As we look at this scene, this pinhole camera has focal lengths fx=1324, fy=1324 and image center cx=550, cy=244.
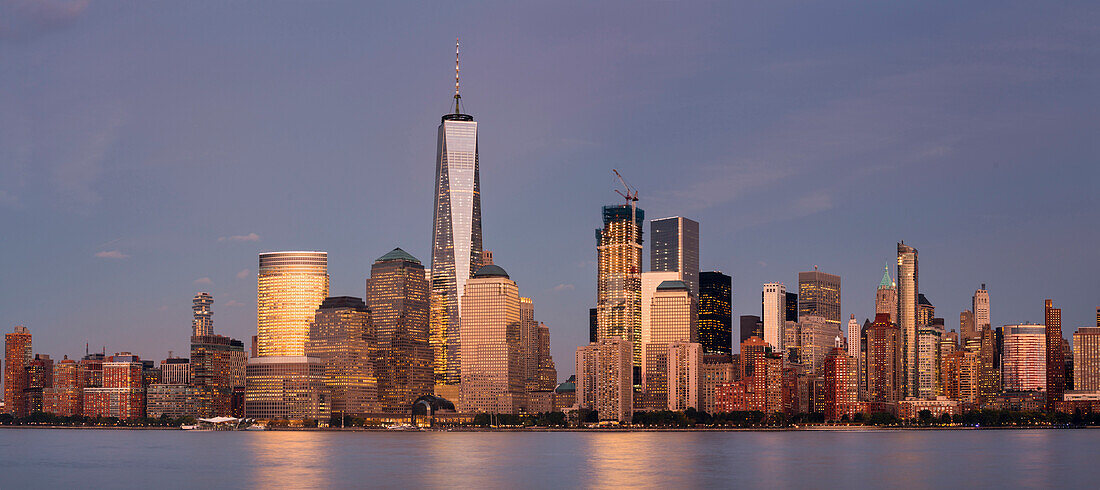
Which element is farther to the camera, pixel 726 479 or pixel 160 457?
pixel 160 457

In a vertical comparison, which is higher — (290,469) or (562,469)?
(562,469)

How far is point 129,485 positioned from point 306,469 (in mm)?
24444

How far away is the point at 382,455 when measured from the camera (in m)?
188

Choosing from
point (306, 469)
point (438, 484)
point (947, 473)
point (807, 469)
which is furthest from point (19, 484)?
point (947, 473)

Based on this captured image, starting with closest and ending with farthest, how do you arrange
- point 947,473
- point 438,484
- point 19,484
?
point 438,484, point 19,484, point 947,473

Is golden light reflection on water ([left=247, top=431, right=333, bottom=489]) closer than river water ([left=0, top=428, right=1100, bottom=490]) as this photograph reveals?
Yes

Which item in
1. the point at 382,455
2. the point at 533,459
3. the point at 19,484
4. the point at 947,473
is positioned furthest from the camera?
the point at 382,455

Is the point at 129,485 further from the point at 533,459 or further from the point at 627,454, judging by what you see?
the point at 627,454

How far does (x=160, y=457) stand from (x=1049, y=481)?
121 metres

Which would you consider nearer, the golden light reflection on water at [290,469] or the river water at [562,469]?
the golden light reflection on water at [290,469]

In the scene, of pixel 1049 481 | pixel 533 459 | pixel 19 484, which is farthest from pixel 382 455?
pixel 1049 481

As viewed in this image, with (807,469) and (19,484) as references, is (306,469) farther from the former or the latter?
(807,469)

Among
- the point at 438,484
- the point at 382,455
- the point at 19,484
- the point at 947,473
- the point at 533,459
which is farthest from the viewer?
the point at 382,455

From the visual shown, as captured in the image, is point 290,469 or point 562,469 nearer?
point 562,469
